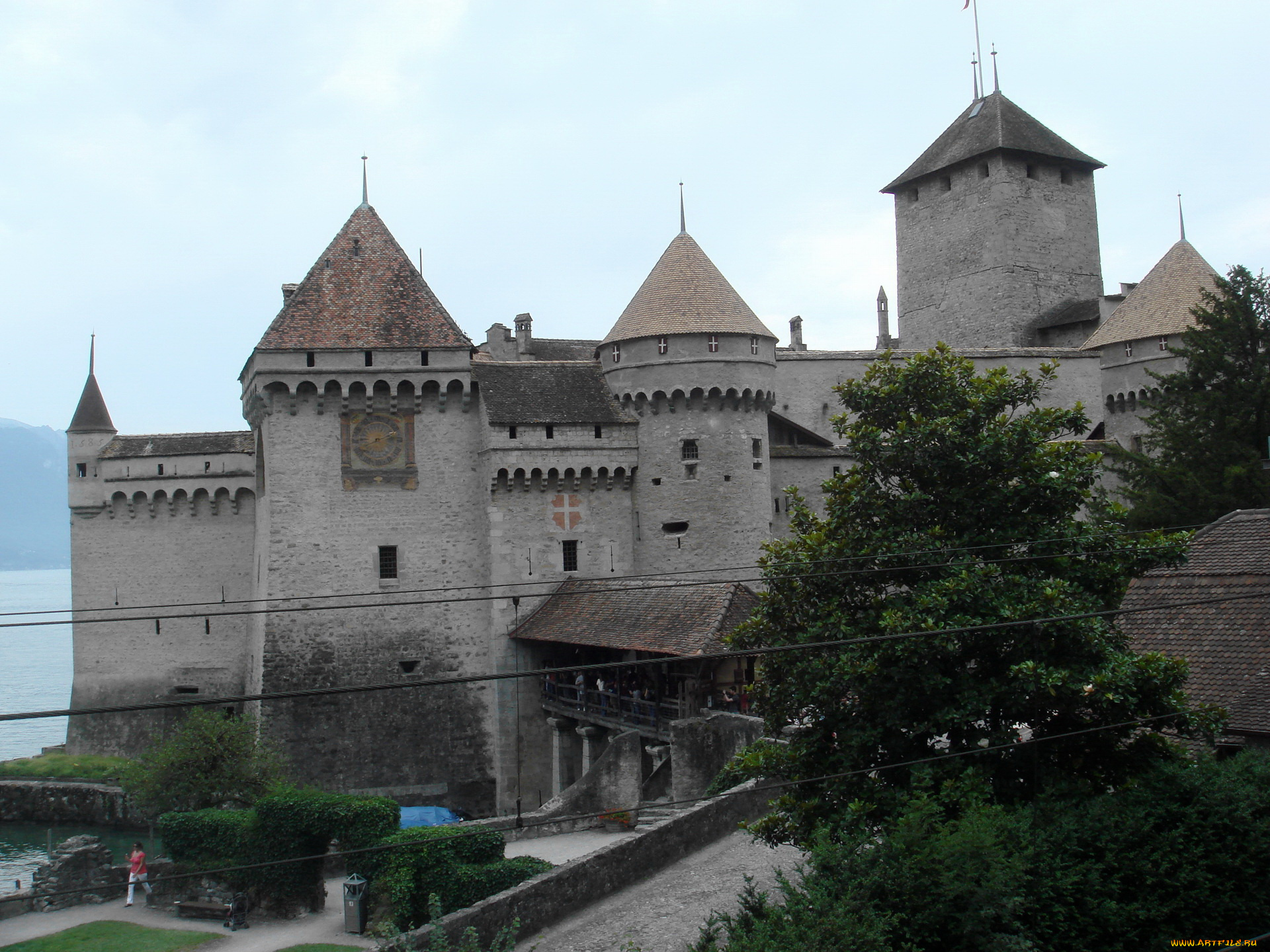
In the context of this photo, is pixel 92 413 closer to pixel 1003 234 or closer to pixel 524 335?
pixel 524 335

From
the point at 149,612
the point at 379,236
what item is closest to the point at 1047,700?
the point at 379,236

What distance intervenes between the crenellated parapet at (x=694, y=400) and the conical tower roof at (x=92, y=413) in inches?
666

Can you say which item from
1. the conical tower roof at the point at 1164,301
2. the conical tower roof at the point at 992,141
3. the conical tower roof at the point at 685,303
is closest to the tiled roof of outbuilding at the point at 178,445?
the conical tower roof at the point at 685,303

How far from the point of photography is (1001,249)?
5147 centimetres

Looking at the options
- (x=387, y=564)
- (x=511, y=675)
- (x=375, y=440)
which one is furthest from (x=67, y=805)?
(x=511, y=675)

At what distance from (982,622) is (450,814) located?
17235 millimetres

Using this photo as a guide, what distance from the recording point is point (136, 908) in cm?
2597

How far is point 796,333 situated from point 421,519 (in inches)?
821

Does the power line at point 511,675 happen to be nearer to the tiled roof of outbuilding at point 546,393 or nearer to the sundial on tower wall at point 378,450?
the tiled roof of outbuilding at point 546,393

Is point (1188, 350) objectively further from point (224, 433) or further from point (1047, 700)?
point (224, 433)

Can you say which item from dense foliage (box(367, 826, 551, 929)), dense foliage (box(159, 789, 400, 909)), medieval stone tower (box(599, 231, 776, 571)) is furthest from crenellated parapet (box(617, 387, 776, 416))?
dense foliage (box(367, 826, 551, 929))

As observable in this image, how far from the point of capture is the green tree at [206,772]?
29453mm

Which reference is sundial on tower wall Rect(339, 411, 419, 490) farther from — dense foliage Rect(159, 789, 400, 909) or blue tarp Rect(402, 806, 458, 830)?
dense foliage Rect(159, 789, 400, 909)

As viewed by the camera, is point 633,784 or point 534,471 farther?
point 534,471
